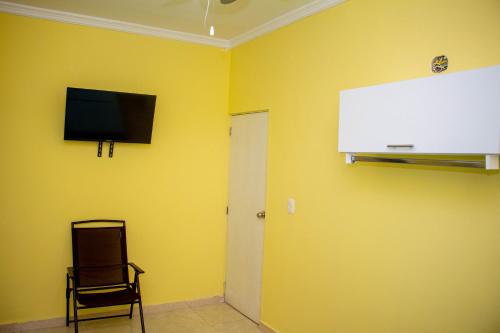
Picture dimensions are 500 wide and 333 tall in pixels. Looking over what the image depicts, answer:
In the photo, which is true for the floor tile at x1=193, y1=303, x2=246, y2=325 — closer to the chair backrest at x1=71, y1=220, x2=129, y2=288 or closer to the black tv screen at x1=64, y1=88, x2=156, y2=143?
the chair backrest at x1=71, y1=220, x2=129, y2=288

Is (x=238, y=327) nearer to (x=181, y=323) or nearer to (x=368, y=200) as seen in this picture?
(x=181, y=323)

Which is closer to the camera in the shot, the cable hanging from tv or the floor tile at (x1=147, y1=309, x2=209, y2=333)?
the floor tile at (x1=147, y1=309, x2=209, y2=333)

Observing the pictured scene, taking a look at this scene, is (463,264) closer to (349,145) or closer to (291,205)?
(349,145)

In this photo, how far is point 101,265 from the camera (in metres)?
3.88

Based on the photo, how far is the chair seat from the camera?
346 centimetres

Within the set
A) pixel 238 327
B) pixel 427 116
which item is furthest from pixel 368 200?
pixel 238 327

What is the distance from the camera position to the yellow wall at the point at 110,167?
12.4 ft

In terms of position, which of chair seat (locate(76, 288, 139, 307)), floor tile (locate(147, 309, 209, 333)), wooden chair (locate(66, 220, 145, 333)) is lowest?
floor tile (locate(147, 309, 209, 333))

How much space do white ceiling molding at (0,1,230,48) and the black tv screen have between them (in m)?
0.70

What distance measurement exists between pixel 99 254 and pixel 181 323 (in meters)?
1.03

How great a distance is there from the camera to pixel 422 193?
8.24 ft

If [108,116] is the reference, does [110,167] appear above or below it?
below

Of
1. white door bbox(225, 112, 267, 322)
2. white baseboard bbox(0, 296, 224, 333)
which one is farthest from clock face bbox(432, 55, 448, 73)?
white baseboard bbox(0, 296, 224, 333)

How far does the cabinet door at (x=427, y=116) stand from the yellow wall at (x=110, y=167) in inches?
87.3
